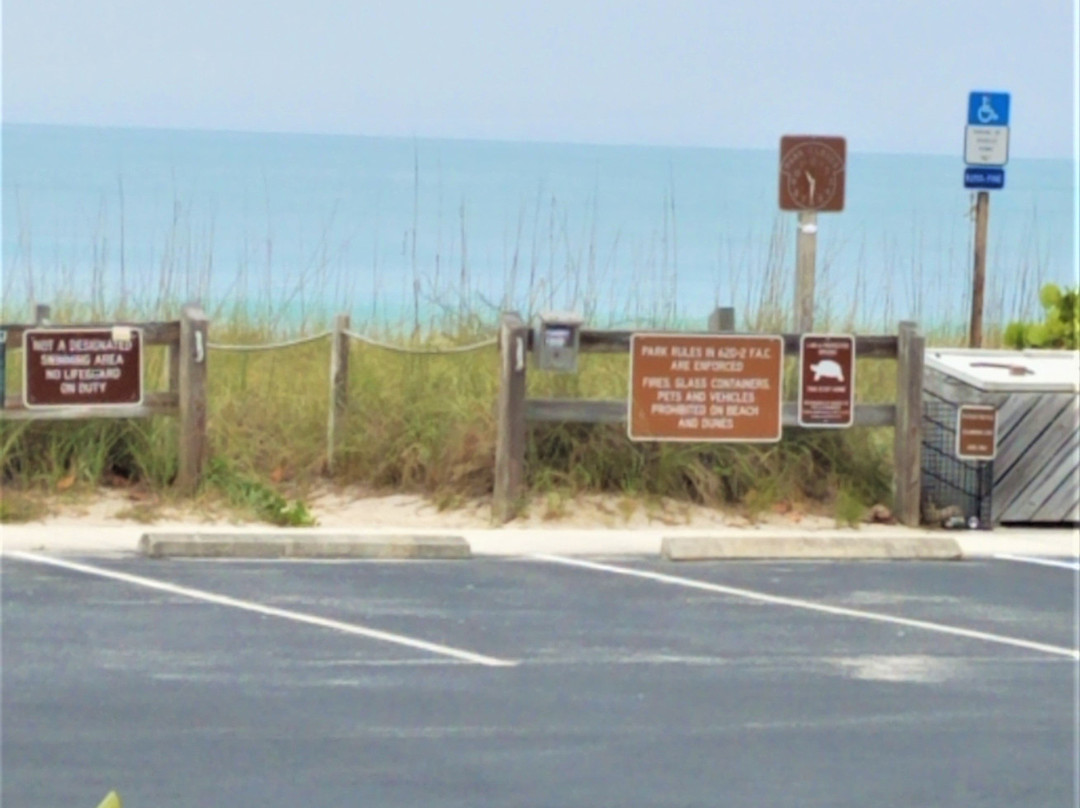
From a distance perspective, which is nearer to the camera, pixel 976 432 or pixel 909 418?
pixel 976 432

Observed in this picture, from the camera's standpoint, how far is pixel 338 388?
16.0 m

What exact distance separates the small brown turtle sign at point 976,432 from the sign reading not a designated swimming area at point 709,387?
120 centimetres

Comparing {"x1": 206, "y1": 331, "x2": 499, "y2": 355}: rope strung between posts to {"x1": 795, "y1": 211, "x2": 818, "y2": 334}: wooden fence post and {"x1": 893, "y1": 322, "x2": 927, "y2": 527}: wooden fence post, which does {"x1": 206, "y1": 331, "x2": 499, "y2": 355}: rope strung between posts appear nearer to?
{"x1": 795, "y1": 211, "x2": 818, "y2": 334}: wooden fence post

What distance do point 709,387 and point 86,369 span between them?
158 inches

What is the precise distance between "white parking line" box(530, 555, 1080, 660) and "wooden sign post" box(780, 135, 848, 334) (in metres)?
3.45

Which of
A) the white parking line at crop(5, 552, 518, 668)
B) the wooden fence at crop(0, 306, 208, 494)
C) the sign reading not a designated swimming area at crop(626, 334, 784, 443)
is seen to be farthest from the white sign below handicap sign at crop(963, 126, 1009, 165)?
the white parking line at crop(5, 552, 518, 668)

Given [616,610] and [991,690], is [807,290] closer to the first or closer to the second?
[616,610]

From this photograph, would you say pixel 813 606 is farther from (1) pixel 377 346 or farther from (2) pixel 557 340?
(1) pixel 377 346

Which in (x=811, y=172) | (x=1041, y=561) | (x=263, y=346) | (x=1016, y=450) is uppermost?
(x=811, y=172)

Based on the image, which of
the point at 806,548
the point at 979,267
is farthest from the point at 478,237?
the point at 806,548

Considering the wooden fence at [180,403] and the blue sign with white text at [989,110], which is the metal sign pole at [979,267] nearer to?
the blue sign with white text at [989,110]

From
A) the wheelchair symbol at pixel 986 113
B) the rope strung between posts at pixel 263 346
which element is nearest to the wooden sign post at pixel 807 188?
the wheelchair symbol at pixel 986 113

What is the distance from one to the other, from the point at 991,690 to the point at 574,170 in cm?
14501

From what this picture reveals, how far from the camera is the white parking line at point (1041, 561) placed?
1414 cm
